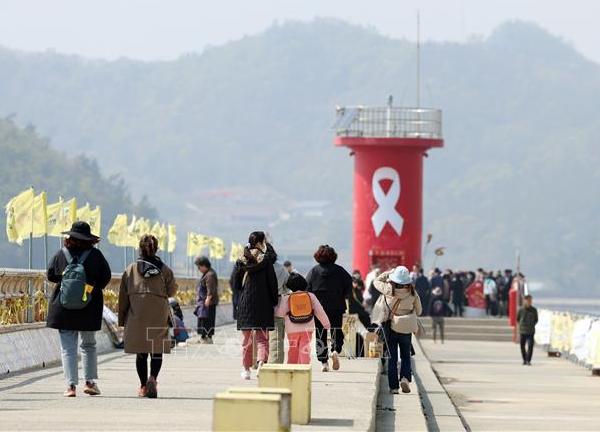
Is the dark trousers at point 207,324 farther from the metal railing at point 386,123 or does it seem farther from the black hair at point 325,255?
the metal railing at point 386,123

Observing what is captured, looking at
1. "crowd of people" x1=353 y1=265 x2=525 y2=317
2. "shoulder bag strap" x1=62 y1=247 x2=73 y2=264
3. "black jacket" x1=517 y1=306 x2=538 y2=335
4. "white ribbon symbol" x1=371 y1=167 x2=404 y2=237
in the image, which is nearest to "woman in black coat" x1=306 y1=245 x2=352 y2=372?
"shoulder bag strap" x1=62 y1=247 x2=73 y2=264

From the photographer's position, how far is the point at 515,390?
26.9 metres

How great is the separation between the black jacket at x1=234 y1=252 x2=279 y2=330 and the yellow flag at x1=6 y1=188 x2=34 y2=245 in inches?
332

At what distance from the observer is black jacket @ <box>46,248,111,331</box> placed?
15.7 metres

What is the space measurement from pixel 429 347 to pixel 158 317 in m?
27.4

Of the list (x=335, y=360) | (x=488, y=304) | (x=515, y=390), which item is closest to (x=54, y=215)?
(x=515, y=390)

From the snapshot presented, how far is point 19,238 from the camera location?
2650cm

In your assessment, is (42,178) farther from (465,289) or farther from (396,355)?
(396,355)

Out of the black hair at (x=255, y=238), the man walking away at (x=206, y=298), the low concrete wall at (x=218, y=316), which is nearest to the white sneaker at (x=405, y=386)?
the black hair at (x=255, y=238)

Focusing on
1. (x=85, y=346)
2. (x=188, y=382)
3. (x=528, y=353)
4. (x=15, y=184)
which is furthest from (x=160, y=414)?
(x=15, y=184)

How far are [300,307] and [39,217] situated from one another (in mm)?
8534

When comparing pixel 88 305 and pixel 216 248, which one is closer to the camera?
pixel 88 305

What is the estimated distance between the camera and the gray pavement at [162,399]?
1353cm

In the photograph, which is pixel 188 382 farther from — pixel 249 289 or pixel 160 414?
pixel 160 414
